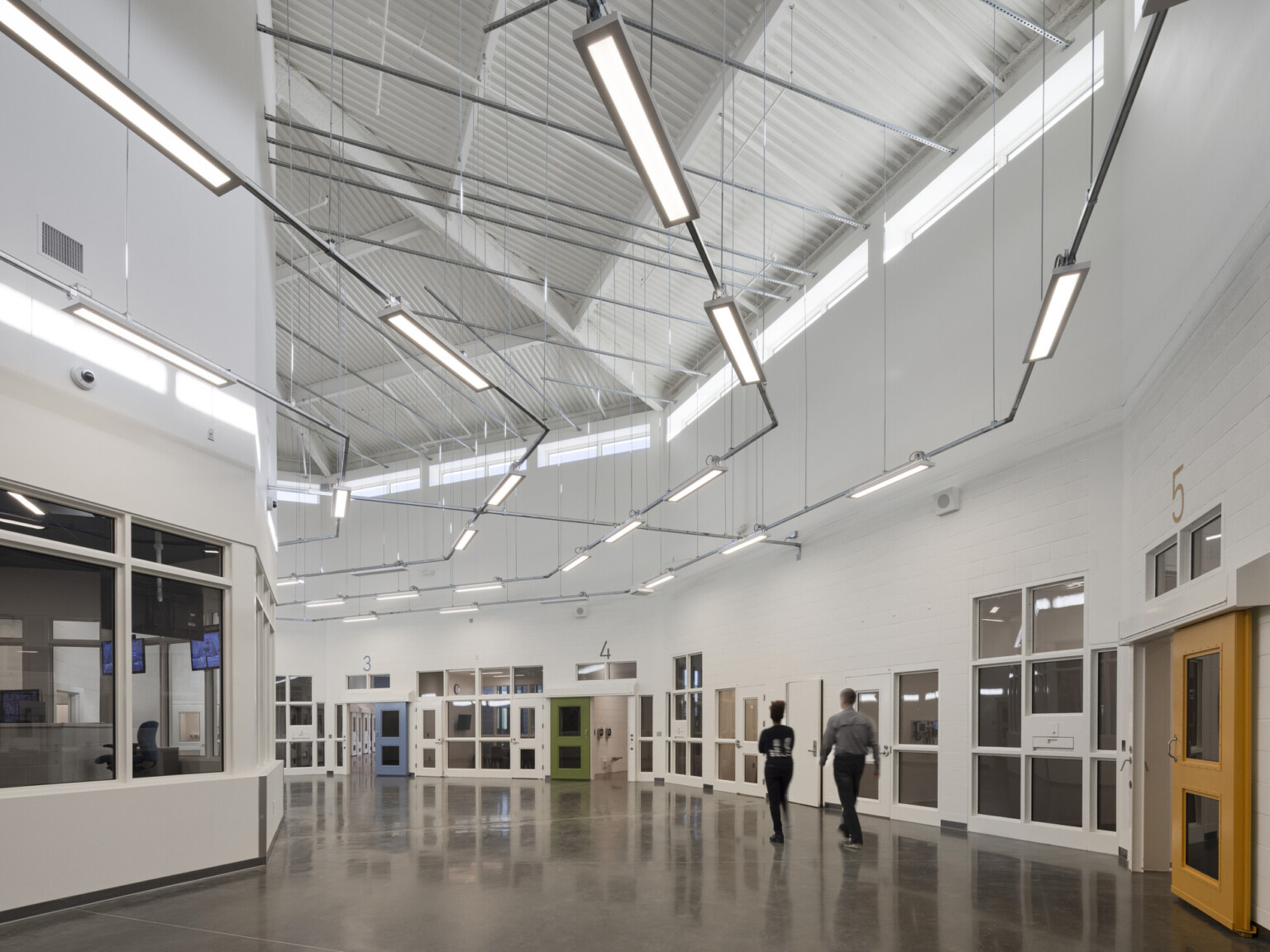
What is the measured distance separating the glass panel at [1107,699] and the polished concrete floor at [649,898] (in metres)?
1.02

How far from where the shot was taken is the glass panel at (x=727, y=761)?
15.3m

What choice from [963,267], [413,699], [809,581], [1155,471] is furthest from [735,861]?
[413,699]

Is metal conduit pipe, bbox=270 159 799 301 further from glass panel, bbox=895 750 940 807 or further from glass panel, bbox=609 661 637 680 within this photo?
glass panel, bbox=609 661 637 680

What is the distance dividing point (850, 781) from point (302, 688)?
17314 mm

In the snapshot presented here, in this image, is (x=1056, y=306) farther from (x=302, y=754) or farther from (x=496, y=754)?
(x=302, y=754)

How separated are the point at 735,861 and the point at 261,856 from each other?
419 centimetres

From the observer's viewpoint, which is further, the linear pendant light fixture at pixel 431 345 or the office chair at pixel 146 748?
the office chair at pixel 146 748

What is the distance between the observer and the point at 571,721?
63.8ft

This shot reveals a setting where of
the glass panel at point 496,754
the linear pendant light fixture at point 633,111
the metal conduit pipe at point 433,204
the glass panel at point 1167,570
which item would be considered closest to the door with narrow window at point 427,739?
the glass panel at point 496,754

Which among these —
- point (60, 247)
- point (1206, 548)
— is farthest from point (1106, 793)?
point (60, 247)

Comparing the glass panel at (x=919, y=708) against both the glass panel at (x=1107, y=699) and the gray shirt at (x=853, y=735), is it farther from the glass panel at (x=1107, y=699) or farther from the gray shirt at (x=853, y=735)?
the glass panel at (x=1107, y=699)

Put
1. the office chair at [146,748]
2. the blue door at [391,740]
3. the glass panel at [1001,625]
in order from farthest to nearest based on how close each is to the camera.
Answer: the blue door at [391,740]
the glass panel at [1001,625]
the office chair at [146,748]

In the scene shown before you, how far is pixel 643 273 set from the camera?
48.2ft

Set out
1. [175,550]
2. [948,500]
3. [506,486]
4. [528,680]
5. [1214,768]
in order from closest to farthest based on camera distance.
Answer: [1214,768] < [175,550] < [948,500] < [506,486] < [528,680]
